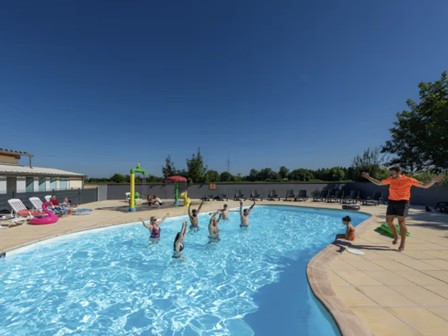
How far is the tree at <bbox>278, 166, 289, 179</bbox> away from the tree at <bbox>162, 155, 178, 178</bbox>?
46.3 metres

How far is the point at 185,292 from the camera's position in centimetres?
491

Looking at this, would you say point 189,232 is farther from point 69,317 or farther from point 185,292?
point 69,317

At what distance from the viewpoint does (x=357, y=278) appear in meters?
Answer: 3.66

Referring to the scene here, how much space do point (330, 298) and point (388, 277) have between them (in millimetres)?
1519

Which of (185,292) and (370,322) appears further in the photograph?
(185,292)

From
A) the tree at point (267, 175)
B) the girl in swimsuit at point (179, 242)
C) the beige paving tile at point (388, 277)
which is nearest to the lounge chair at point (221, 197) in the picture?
the girl in swimsuit at point (179, 242)

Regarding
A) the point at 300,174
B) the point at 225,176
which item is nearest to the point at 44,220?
the point at 225,176

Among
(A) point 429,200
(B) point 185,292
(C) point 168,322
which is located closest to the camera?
(C) point 168,322

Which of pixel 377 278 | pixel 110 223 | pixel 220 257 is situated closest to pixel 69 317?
pixel 220 257

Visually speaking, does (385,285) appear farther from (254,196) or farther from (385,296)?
(254,196)

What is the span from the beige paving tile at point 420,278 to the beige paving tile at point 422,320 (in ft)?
3.35

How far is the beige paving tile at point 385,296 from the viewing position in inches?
114

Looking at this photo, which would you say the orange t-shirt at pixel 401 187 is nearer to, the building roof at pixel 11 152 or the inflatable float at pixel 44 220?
the inflatable float at pixel 44 220

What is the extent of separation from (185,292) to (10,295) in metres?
3.72
